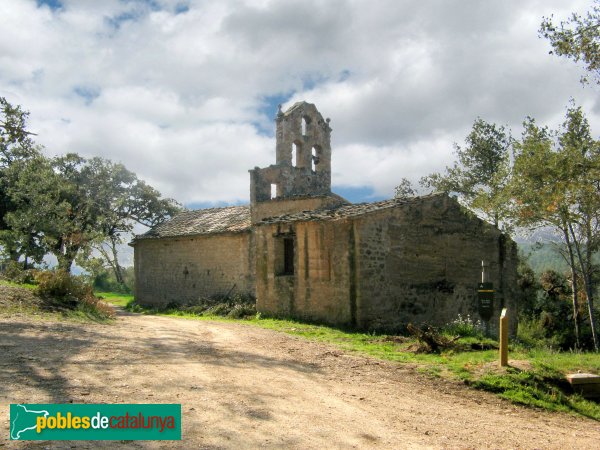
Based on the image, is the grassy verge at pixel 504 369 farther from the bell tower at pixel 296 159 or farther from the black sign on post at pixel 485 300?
the bell tower at pixel 296 159

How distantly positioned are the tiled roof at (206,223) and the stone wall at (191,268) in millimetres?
293

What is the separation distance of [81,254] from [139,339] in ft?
33.8

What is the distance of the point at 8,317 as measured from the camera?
1100 cm

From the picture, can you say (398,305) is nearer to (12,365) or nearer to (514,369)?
(514,369)

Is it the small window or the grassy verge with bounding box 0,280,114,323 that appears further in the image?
the small window

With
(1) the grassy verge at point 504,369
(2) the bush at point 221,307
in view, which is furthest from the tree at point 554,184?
(2) the bush at point 221,307

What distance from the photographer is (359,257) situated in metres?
13.7

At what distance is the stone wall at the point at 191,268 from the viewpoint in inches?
835

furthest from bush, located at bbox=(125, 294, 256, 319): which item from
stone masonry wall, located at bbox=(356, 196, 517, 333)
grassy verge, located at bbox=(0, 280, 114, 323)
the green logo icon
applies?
the green logo icon

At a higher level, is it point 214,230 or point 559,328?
point 214,230

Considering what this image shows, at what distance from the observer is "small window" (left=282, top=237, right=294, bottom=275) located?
16.4m

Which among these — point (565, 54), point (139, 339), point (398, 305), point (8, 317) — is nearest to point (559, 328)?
point (398, 305)

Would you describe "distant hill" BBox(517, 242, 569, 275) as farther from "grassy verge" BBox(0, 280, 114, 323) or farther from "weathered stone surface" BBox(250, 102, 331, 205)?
"grassy verge" BBox(0, 280, 114, 323)

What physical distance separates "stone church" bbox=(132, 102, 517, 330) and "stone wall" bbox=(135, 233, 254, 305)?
8 centimetres
